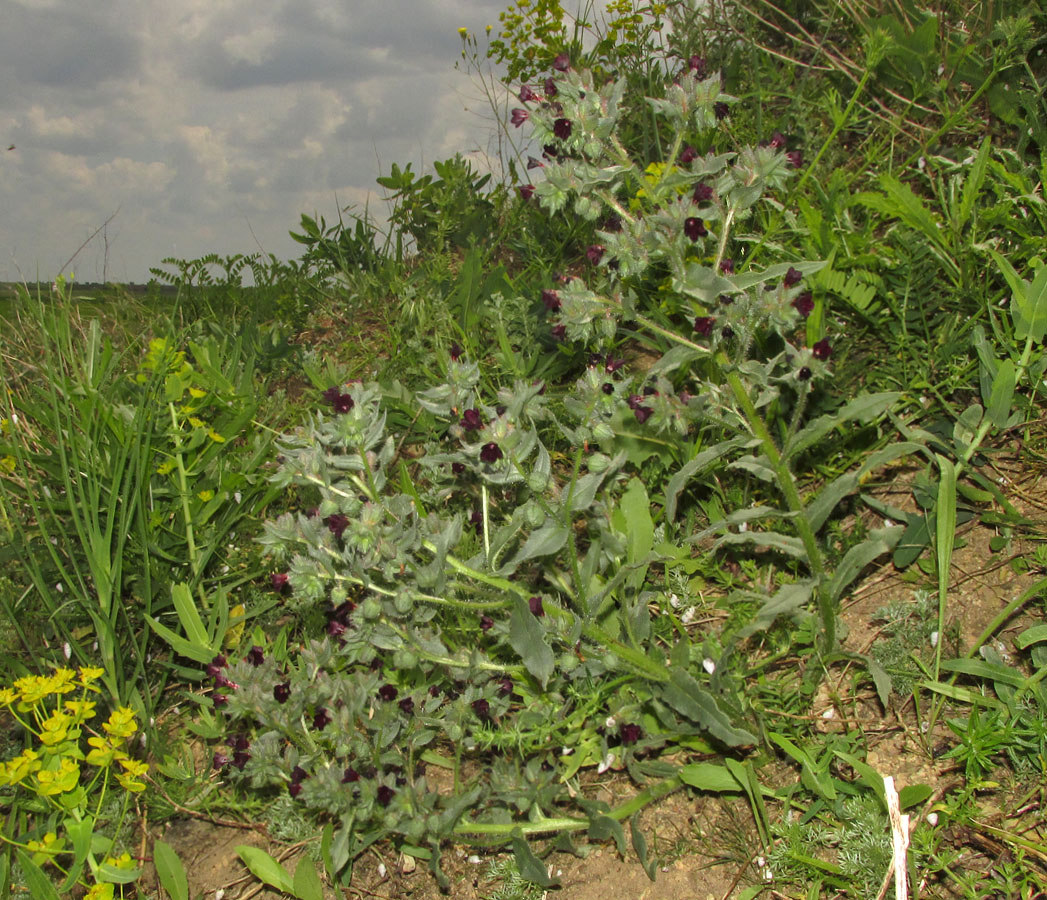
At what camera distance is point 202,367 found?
3.85 meters

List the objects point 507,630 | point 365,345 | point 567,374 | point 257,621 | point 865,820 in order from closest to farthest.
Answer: point 865,820, point 507,630, point 257,621, point 567,374, point 365,345

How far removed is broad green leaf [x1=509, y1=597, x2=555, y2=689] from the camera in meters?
2.13

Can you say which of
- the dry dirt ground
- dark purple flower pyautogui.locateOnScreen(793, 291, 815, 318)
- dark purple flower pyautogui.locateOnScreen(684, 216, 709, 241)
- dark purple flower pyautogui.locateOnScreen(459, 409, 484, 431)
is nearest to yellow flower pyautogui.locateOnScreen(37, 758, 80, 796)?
the dry dirt ground

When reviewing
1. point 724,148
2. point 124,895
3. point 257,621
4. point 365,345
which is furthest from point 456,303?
point 124,895

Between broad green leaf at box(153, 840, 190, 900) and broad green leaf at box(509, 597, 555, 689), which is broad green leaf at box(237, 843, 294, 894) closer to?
broad green leaf at box(153, 840, 190, 900)

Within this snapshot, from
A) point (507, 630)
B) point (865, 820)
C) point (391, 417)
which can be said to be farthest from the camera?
point (391, 417)

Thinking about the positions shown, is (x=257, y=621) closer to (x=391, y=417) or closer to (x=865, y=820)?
(x=391, y=417)

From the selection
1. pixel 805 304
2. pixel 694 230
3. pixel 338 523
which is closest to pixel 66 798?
pixel 338 523

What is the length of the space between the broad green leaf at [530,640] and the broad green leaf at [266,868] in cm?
97

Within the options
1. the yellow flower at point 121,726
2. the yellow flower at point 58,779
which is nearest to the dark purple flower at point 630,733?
the yellow flower at point 121,726

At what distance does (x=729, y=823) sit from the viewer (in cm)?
237

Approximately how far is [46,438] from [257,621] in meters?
1.27

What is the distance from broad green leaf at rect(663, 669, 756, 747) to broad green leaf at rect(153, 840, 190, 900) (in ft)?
4.95

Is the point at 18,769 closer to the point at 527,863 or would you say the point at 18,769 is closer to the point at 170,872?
the point at 170,872
